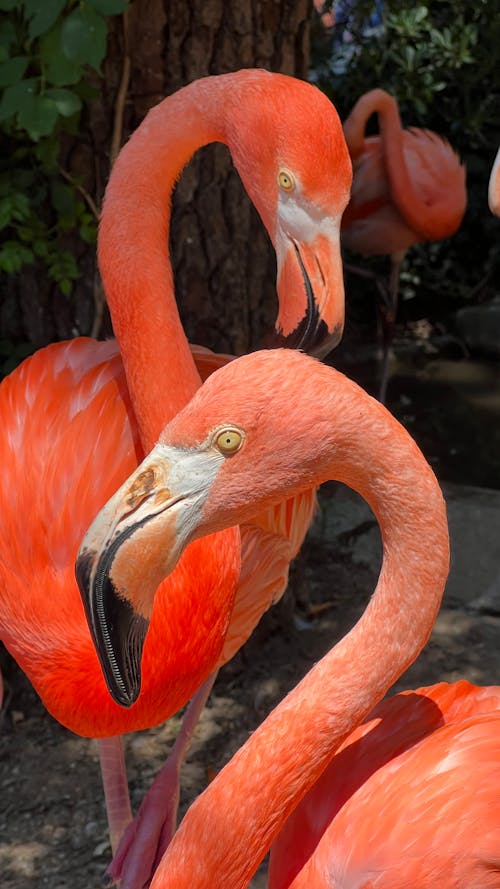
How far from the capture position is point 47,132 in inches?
103

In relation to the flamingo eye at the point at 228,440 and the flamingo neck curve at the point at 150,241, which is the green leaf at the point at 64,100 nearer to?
the flamingo neck curve at the point at 150,241

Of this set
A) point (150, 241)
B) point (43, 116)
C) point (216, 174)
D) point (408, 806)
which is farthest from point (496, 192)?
point (408, 806)

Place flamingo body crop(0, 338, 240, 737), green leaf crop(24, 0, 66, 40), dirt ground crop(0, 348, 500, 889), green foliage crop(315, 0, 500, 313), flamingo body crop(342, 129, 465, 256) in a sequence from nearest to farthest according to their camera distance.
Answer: flamingo body crop(0, 338, 240, 737) → green leaf crop(24, 0, 66, 40) → dirt ground crop(0, 348, 500, 889) → flamingo body crop(342, 129, 465, 256) → green foliage crop(315, 0, 500, 313)

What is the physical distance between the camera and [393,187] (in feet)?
17.8

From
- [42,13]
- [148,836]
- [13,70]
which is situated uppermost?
[42,13]

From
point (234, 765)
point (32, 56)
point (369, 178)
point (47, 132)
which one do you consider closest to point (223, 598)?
point (234, 765)

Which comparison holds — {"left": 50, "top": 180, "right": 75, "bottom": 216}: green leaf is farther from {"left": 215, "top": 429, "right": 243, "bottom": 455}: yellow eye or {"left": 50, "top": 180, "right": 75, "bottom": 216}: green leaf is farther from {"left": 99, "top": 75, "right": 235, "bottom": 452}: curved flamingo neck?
{"left": 215, "top": 429, "right": 243, "bottom": 455}: yellow eye

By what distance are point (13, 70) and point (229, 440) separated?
160 centimetres

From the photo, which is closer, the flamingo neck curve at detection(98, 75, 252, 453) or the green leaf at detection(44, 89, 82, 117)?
the flamingo neck curve at detection(98, 75, 252, 453)

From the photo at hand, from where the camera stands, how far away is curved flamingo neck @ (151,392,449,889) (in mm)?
1564

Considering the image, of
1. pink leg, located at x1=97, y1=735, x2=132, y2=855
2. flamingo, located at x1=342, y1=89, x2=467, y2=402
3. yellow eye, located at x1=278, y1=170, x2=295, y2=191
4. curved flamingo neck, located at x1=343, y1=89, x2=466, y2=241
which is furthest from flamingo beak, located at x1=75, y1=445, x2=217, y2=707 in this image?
curved flamingo neck, located at x1=343, y1=89, x2=466, y2=241

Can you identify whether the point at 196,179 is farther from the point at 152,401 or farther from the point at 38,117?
the point at 152,401

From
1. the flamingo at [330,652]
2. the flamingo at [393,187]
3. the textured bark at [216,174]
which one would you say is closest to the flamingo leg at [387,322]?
the flamingo at [393,187]

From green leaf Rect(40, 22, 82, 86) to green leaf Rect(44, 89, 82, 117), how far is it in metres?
0.02
